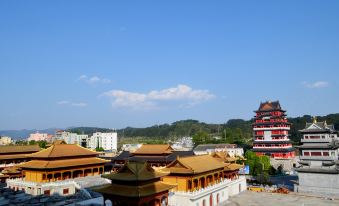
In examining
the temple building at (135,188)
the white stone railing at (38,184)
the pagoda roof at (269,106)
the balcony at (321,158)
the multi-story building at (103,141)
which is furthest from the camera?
the multi-story building at (103,141)

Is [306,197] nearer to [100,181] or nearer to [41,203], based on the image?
[100,181]

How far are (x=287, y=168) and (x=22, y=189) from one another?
177ft

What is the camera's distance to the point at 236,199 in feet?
137

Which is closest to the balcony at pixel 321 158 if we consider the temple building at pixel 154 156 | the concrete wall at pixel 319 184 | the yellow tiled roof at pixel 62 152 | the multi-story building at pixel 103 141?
the concrete wall at pixel 319 184

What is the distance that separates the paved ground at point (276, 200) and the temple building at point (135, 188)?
16.9 metres

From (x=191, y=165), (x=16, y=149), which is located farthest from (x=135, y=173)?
(x=16, y=149)

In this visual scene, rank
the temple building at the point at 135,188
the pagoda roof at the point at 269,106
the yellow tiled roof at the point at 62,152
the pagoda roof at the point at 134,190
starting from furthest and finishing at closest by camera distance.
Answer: the pagoda roof at the point at 269,106 < the yellow tiled roof at the point at 62,152 < the temple building at the point at 135,188 < the pagoda roof at the point at 134,190

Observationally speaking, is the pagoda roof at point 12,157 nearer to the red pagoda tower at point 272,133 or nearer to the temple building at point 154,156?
the temple building at point 154,156

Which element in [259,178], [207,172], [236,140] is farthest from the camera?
[236,140]

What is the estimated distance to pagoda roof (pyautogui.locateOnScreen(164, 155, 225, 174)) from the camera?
3466 centimetres

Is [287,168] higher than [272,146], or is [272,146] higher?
[272,146]

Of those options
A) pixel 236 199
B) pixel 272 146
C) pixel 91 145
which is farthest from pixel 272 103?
pixel 91 145

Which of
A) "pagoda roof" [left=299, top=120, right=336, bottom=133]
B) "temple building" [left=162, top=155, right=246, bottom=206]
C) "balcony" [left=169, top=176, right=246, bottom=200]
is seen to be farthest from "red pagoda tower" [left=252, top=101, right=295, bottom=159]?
"temple building" [left=162, top=155, right=246, bottom=206]

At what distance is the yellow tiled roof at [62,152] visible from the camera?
44.2m
